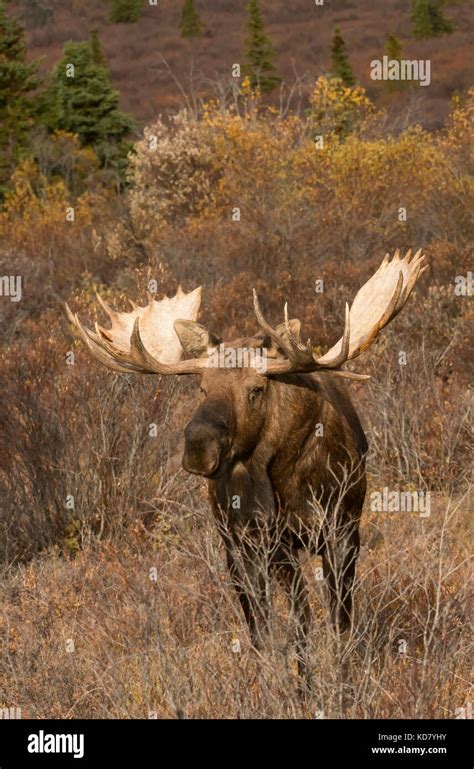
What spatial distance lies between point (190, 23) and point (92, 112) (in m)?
33.1

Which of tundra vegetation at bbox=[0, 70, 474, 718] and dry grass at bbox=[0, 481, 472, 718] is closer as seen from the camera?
dry grass at bbox=[0, 481, 472, 718]

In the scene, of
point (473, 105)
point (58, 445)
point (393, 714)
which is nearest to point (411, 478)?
point (58, 445)

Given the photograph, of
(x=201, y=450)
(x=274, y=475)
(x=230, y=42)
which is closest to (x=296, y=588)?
(x=274, y=475)

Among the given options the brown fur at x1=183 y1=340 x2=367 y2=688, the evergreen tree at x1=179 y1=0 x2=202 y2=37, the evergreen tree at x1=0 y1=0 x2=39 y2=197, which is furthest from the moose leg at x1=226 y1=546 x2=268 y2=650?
the evergreen tree at x1=179 y1=0 x2=202 y2=37

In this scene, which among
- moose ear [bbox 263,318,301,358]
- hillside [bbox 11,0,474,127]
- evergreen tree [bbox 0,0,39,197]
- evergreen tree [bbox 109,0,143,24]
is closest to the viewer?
moose ear [bbox 263,318,301,358]

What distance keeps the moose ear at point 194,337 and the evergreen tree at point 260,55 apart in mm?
47261

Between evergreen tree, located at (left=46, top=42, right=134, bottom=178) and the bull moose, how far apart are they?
26.7m

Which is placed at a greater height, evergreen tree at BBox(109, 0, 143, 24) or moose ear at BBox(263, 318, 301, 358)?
evergreen tree at BBox(109, 0, 143, 24)

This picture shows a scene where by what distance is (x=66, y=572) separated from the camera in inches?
254

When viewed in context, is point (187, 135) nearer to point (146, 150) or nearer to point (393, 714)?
point (146, 150)

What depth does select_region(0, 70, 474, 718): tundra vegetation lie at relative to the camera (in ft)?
13.5

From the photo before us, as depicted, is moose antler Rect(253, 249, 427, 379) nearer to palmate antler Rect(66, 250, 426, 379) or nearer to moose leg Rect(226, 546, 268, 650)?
Result: palmate antler Rect(66, 250, 426, 379)

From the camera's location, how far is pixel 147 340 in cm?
546

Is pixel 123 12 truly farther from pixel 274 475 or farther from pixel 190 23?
pixel 274 475
